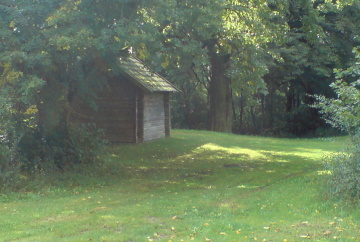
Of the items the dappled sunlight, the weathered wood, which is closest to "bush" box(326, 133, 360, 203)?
the dappled sunlight

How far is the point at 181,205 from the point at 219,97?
74.9ft

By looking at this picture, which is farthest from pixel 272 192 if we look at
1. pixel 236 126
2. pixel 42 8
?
pixel 236 126

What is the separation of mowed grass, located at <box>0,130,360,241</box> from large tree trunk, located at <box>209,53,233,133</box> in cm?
1415

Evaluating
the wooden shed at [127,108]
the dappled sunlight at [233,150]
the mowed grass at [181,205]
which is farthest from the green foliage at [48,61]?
the dappled sunlight at [233,150]

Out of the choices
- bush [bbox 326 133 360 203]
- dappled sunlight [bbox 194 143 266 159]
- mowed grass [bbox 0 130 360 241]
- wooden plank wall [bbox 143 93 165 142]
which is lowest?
mowed grass [bbox 0 130 360 241]

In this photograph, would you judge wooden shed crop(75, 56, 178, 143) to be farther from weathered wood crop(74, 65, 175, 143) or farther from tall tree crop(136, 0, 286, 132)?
tall tree crop(136, 0, 286, 132)

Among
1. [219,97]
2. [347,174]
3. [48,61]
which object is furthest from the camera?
[219,97]

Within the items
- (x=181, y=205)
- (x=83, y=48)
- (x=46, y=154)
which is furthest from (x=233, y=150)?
(x=181, y=205)

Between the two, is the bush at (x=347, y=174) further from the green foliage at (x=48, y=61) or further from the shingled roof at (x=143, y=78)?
the shingled roof at (x=143, y=78)

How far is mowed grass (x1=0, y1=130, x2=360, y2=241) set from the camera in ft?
26.3

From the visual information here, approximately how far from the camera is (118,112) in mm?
23672

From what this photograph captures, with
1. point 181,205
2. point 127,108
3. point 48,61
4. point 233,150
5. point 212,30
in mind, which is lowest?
point 181,205

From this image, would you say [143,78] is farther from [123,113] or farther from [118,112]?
[118,112]

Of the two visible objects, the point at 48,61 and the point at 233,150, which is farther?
the point at 233,150
